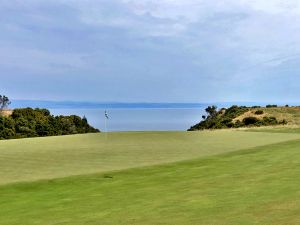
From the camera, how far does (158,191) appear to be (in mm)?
13906

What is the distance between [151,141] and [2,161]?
13319 mm

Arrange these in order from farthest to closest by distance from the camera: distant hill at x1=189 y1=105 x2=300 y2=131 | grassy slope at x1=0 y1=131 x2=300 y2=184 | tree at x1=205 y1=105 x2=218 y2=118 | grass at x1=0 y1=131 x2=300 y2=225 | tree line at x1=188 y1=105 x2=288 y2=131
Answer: tree at x1=205 y1=105 x2=218 y2=118, distant hill at x1=189 y1=105 x2=300 y2=131, tree line at x1=188 y1=105 x2=288 y2=131, grassy slope at x1=0 y1=131 x2=300 y2=184, grass at x1=0 y1=131 x2=300 y2=225

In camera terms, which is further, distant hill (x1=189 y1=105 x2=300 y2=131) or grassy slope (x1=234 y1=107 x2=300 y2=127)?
grassy slope (x1=234 y1=107 x2=300 y2=127)

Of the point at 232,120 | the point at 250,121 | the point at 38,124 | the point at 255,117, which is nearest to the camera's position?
the point at 38,124

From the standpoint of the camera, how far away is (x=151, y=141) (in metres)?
34.7

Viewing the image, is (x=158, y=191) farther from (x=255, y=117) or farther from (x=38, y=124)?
(x=255, y=117)

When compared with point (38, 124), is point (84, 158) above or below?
below

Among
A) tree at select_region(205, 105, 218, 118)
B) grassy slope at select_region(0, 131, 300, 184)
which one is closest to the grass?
grassy slope at select_region(0, 131, 300, 184)

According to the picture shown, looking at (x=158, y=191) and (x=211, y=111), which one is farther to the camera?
(x=211, y=111)

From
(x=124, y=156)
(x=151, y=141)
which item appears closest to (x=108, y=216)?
(x=124, y=156)

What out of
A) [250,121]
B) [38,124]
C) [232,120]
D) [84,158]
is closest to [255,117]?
[250,121]

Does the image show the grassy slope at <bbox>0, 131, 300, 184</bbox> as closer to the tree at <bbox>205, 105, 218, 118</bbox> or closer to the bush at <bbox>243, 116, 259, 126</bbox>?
the bush at <bbox>243, 116, 259, 126</bbox>

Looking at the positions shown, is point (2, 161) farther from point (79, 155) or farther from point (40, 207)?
point (40, 207)

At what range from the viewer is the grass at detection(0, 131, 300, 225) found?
33.6 ft
